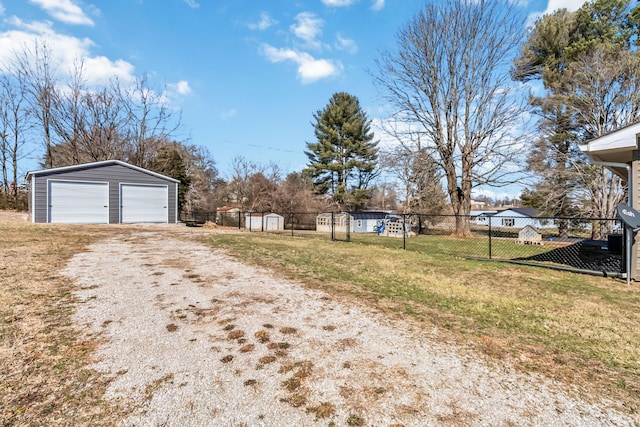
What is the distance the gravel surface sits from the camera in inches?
67.4

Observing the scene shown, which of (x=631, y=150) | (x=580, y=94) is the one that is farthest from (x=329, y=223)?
(x=631, y=150)

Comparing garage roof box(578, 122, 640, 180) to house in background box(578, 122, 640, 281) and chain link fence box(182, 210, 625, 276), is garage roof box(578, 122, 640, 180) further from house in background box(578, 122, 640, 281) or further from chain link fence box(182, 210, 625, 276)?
chain link fence box(182, 210, 625, 276)

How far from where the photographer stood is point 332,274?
210 inches

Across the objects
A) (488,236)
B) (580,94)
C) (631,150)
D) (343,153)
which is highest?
(343,153)

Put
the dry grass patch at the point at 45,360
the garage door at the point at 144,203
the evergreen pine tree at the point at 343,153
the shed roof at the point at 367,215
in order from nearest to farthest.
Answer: the dry grass patch at the point at 45,360 → the garage door at the point at 144,203 → the shed roof at the point at 367,215 → the evergreen pine tree at the point at 343,153

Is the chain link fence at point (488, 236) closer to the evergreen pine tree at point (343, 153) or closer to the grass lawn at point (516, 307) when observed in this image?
the grass lawn at point (516, 307)

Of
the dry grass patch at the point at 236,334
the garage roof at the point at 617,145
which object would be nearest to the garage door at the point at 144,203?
the dry grass patch at the point at 236,334

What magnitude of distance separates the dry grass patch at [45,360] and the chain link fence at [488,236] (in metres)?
7.41

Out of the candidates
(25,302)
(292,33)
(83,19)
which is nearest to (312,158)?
(292,33)

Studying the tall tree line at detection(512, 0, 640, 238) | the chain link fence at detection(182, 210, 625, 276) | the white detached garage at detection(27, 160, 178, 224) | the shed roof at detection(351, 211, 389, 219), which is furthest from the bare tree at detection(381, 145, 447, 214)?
the white detached garage at detection(27, 160, 178, 224)

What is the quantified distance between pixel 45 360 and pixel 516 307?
4765 mm

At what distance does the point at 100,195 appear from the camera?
14.6 m

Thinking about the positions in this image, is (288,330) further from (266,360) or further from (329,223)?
(329,223)

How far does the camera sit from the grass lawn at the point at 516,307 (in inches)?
92.1
